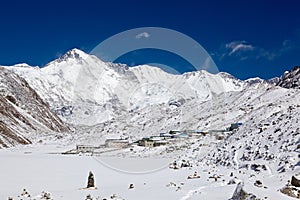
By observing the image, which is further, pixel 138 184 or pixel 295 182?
pixel 138 184

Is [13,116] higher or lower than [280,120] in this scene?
higher

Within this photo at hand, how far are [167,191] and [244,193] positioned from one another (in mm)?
6135

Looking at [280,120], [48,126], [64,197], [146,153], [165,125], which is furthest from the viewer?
[48,126]

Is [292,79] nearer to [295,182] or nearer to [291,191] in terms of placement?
[295,182]

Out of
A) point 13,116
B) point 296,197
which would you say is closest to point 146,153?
point 296,197

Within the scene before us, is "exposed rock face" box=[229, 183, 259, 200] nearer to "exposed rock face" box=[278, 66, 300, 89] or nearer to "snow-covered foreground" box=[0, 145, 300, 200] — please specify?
"snow-covered foreground" box=[0, 145, 300, 200]

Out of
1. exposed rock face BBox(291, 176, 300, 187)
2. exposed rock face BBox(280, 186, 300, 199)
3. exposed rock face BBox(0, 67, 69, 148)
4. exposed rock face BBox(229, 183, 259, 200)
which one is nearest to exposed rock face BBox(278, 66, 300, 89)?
exposed rock face BBox(0, 67, 69, 148)

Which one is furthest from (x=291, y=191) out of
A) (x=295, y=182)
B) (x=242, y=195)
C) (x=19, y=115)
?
(x=19, y=115)

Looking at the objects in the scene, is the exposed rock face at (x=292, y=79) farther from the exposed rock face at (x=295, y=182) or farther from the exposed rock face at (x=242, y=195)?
the exposed rock face at (x=242, y=195)

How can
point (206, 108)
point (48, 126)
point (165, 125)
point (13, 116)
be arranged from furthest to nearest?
1. point (48, 126)
2. point (13, 116)
3. point (206, 108)
4. point (165, 125)

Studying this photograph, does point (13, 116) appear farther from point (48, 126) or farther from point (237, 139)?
point (237, 139)

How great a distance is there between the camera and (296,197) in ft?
49.7

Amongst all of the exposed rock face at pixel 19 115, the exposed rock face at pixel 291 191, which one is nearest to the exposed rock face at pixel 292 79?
the exposed rock face at pixel 19 115

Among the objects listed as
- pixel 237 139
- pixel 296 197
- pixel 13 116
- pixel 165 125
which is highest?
pixel 13 116
